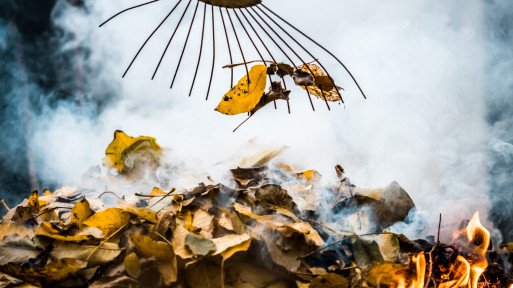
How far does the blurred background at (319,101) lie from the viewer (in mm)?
1916

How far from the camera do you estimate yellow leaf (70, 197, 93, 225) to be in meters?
1.25

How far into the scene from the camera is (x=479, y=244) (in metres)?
1.22

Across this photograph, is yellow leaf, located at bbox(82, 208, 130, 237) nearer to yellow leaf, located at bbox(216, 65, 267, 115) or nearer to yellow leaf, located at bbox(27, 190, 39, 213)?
yellow leaf, located at bbox(27, 190, 39, 213)

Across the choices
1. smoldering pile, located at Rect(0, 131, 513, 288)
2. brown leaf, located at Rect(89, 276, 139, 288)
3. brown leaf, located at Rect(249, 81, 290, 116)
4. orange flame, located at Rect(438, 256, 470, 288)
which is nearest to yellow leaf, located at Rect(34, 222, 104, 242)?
smoldering pile, located at Rect(0, 131, 513, 288)

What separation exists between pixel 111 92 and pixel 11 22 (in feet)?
2.94

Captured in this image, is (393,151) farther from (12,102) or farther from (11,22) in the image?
(11,22)

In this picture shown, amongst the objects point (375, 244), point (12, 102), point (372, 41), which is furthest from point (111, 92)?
point (375, 244)

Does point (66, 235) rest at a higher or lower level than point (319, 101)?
lower

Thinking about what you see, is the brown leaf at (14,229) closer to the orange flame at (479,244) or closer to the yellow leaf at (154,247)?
the yellow leaf at (154,247)

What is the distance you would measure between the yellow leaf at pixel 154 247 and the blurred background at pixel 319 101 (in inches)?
30.1

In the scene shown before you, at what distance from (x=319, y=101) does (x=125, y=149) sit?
167 cm

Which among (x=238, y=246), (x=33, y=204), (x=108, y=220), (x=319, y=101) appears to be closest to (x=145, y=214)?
(x=108, y=220)

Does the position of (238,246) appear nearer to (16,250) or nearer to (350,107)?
(16,250)

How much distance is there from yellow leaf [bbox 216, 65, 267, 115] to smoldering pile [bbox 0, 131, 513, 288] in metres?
0.26
